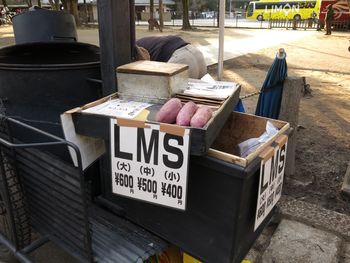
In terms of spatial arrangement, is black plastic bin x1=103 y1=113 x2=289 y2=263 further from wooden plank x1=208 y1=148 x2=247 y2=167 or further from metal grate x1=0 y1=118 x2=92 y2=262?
metal grate x1=0 y1=118 x2=92 y2=262

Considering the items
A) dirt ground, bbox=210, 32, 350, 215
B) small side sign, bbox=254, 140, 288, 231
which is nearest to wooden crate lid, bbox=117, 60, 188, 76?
small side sign, bbox=254, 140, 288, 231

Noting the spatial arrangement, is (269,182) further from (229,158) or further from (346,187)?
(346,187)

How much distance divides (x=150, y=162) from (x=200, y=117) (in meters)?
0.34

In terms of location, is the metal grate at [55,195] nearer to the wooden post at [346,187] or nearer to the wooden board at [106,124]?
the wooden board at [106,124]

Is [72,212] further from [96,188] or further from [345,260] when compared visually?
[345,260]

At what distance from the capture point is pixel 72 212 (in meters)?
1.86

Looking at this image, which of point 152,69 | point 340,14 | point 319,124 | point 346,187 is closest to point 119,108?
point 152,69

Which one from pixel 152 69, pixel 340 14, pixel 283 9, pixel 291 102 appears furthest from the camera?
pixel 283 9

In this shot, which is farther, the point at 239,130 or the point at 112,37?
the point at 239,130

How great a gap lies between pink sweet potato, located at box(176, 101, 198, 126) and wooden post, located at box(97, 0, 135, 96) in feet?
2.30

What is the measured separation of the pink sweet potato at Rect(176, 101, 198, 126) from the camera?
161 cm

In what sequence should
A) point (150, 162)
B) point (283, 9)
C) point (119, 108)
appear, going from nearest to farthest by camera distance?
point (150, 162), point (119, 108), point (283, 9)

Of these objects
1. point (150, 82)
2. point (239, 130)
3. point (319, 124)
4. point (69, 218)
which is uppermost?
point (150, 82)

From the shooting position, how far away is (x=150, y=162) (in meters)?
1.69
